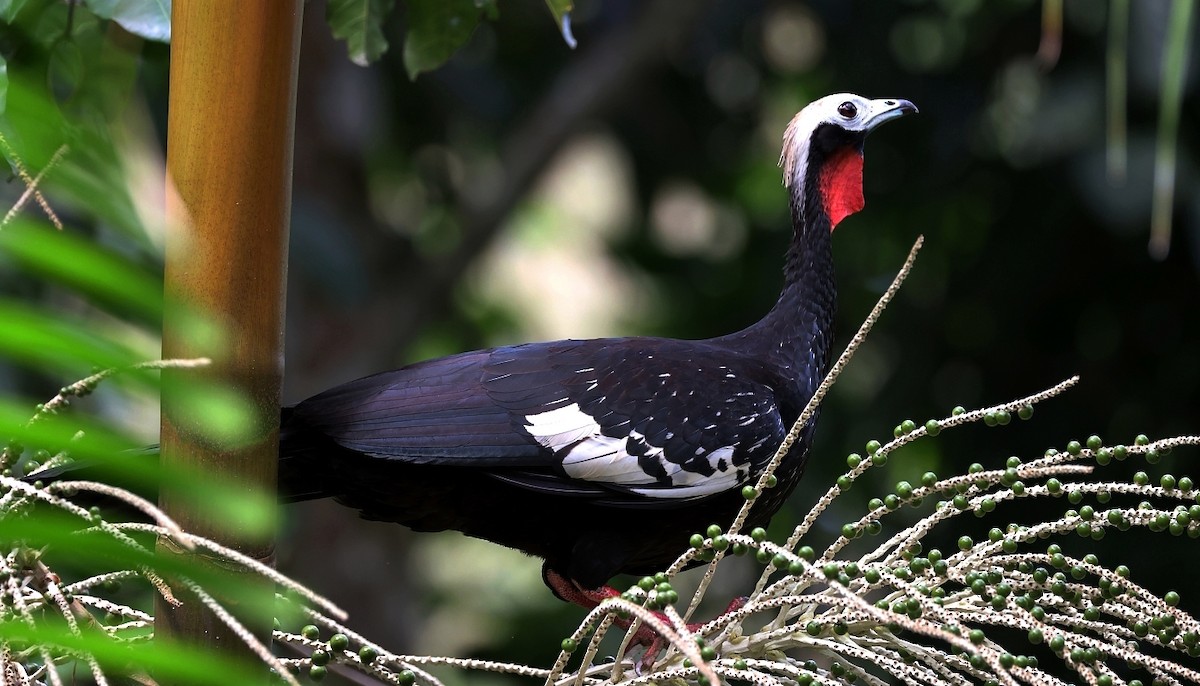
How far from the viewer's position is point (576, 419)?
5.17 feet

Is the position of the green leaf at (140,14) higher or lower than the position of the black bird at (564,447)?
higher

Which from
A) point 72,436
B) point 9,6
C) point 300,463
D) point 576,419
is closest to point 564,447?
point 576,419

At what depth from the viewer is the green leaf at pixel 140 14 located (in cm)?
137

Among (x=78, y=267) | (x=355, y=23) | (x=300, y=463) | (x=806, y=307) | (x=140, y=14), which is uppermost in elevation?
(x=355, y=23)

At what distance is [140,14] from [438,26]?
1.14 feet

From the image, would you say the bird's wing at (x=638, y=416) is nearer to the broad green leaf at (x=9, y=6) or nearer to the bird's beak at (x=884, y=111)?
the bird's beak at (x=884, y=111)

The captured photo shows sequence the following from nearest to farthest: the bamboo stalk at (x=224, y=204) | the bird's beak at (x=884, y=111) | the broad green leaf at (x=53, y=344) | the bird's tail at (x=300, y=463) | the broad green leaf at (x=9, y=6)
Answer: the broad green leaf at (x=53, y=344), the bamboo stalk at (x=224, y=204), the broad green leaf at (x=9, y=6), the bird's tail at (x=300, y=463), the bird's beak at (x=884, y=111)

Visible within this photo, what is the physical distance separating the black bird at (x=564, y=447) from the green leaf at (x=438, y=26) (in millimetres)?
377

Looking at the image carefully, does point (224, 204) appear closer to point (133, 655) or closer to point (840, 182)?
point (133, 655)

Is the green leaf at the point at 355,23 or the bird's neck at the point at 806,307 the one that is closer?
the green leaf at the point at 355,23

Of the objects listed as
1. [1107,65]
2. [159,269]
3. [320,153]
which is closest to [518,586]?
[320,153]

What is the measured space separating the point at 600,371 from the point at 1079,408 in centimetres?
194

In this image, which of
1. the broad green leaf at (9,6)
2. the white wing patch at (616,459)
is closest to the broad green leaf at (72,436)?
the broad green leaf at (9,6)

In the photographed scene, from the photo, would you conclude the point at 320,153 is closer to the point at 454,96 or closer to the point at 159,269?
the point at 454,96
